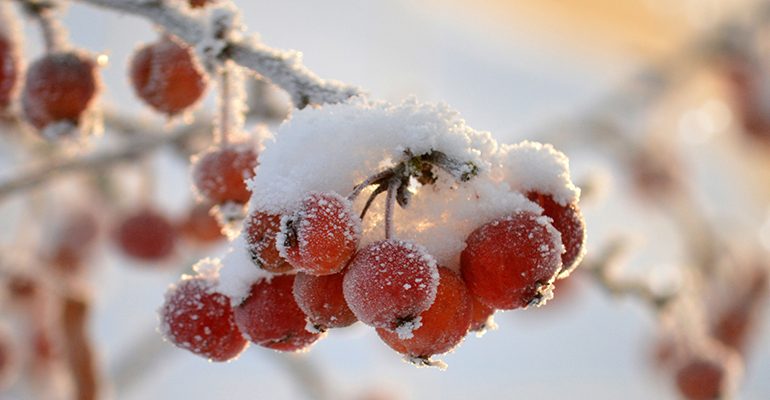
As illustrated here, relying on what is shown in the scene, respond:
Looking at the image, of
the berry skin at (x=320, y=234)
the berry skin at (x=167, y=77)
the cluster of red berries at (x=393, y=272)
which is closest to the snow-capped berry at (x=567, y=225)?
the cluster of red berries at (x=393, y=272)

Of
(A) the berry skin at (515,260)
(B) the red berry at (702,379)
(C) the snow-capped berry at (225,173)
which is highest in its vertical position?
(B) the red berry at (702,379)

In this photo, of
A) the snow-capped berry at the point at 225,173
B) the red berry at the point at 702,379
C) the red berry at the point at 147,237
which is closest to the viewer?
the snow-capped berry at the point at 225,173

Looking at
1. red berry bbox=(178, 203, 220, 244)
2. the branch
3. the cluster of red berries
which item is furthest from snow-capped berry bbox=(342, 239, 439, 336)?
red berry bbox=(178, 203, 220, 244)

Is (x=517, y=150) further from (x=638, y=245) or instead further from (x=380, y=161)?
(x=638, y=245)

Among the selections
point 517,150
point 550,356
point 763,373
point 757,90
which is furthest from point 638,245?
point 763,373

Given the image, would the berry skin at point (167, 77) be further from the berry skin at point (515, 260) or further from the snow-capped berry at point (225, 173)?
the berry skin at point (515, 260)

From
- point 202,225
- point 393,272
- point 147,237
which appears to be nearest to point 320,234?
point 393,272
